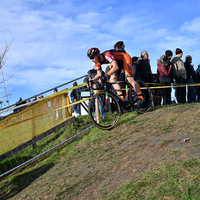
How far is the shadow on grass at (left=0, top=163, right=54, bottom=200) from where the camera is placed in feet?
19.2

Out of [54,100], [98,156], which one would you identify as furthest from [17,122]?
[98,156]

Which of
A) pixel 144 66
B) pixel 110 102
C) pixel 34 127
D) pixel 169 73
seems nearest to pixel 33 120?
pixel 34 127

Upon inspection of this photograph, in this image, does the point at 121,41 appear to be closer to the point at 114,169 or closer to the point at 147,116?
the point at 147,116

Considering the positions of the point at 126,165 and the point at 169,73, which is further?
the point at 169,73

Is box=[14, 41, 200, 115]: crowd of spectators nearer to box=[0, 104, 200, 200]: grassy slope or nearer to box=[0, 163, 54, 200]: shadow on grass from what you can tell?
box=[0, 104, 200, 200]: grassy slope

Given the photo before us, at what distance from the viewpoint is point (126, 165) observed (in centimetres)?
445

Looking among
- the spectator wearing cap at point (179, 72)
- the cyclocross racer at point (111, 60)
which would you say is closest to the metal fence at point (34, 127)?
the cyclocross racer at point (111, 60)

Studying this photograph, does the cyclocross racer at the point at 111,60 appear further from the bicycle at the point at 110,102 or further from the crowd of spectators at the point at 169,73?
the crowd of spectators at the point at 169,73

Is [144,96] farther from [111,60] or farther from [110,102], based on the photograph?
[111,60]

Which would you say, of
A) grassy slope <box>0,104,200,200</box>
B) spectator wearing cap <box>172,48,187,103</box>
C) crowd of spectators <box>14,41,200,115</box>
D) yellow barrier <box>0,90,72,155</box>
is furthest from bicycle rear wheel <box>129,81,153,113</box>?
yellow barrier <box>0,90,72,155</box>

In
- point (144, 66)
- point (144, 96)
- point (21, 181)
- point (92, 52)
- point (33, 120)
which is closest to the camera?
point (21, 181)

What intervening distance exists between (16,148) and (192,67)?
7492mm

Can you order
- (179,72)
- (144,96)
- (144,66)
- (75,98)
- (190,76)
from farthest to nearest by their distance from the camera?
1. (75,98)
2. (190,76)
3. (179,72)
4. (144,66)
5. (144,96)

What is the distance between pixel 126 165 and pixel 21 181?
3.15 meters
